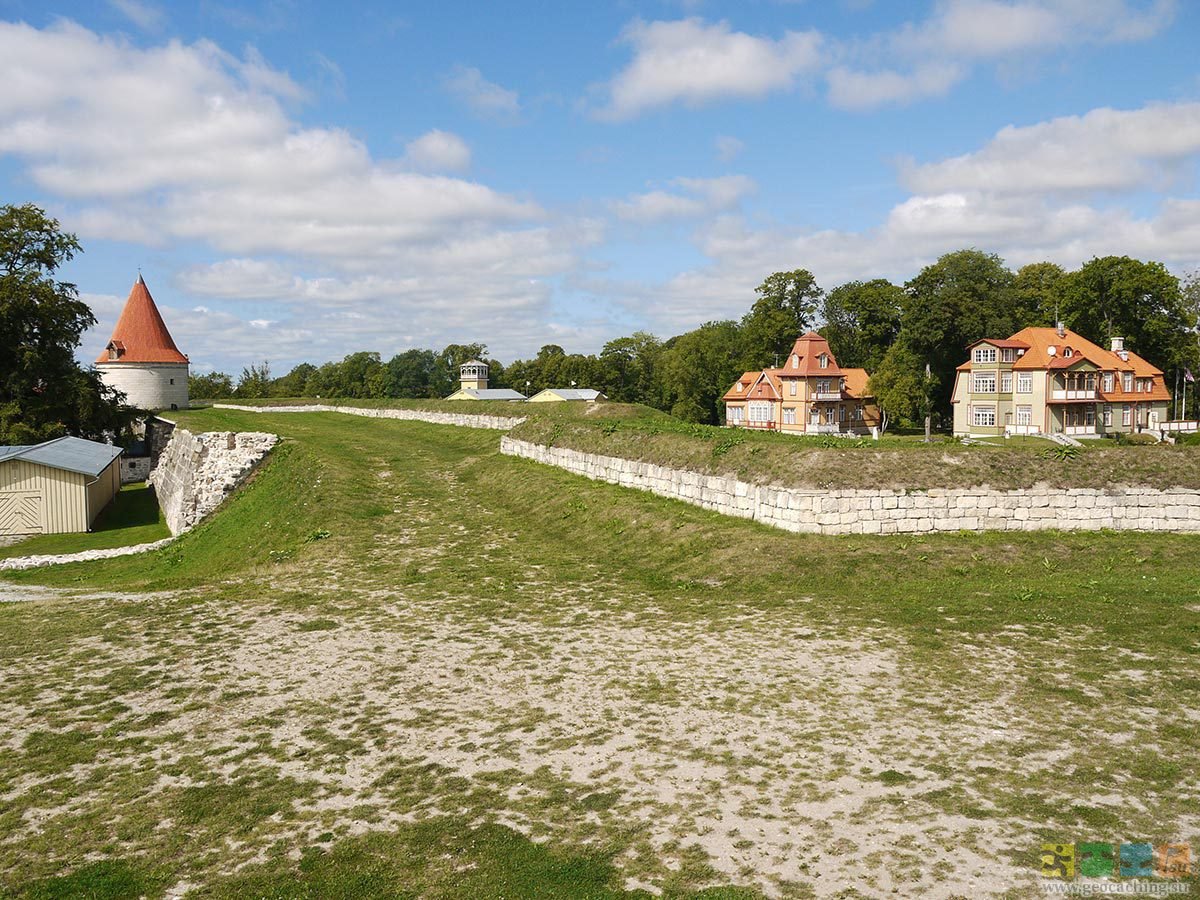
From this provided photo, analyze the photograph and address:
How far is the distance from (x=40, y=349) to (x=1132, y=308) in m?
80.1

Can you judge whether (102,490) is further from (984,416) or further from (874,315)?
(874,315)

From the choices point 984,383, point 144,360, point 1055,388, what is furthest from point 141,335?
point 1055,388

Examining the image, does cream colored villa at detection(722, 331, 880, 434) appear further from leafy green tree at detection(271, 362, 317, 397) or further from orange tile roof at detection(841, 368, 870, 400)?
leafy green tree at detection(271, 362, 317, 397)

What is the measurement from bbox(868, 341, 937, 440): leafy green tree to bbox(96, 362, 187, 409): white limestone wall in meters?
58.1

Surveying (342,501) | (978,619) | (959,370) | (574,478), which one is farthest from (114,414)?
(959,370)

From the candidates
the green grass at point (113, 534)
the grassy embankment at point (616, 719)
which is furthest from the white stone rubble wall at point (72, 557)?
the grassy embankment at point (616, 719)

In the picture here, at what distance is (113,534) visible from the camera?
28359 mm

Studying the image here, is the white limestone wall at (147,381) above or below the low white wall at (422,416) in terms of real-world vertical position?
above

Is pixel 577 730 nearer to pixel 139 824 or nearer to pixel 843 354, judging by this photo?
pixel 139 824

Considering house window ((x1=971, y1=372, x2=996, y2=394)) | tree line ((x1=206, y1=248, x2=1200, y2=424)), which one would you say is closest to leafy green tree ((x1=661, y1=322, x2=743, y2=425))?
tree line ((x1=206, y1=248, x2=1200, y2=424))

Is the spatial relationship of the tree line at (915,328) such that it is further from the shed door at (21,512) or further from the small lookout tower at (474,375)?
the shed door at (21,512)

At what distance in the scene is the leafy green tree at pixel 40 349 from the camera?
3669cm

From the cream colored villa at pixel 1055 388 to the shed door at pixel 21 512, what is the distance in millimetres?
58879

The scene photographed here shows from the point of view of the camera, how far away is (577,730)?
8.07 m
